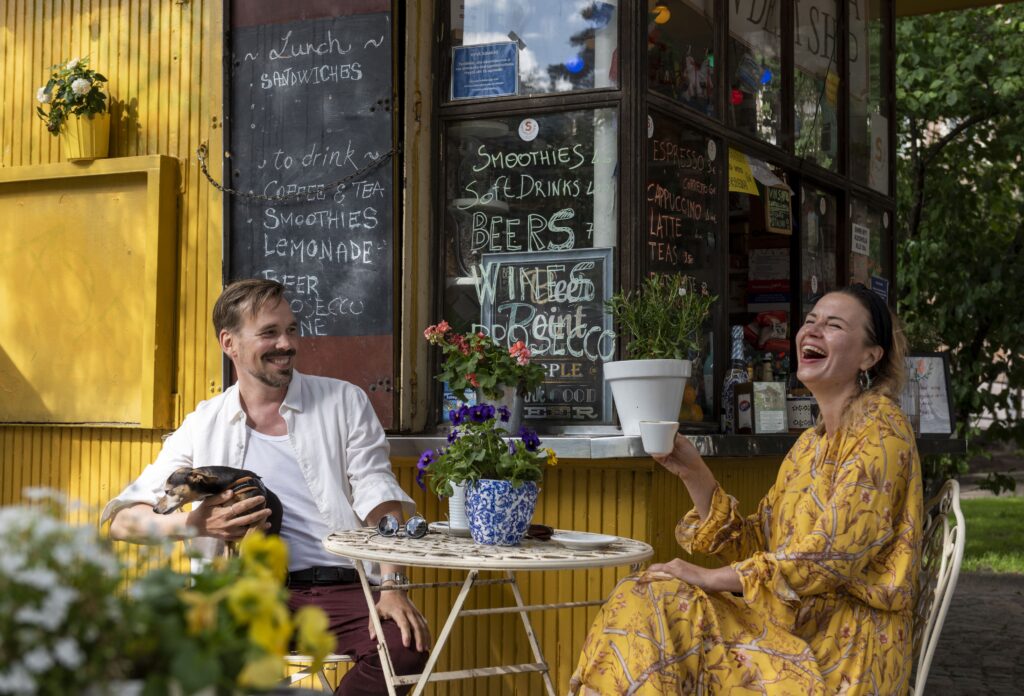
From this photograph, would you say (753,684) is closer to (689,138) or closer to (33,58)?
(689,138)

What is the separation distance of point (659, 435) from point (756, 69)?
2.75 m

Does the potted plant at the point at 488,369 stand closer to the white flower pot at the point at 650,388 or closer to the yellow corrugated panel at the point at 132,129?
the white flower pot at the point at 650,388

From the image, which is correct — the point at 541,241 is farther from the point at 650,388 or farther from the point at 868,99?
the point at 868,99

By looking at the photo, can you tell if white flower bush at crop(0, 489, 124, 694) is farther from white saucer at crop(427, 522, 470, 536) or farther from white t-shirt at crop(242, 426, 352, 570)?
white t-shirt at crop(242, 426, 352, 570)

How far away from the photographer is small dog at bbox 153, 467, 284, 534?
3477 mm

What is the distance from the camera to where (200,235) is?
528cm

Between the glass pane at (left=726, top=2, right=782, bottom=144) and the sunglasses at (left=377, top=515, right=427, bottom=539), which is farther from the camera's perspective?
the glass pane at (left=726, top=2, right=782, bottom=144)

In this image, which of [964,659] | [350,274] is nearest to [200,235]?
[350,274]

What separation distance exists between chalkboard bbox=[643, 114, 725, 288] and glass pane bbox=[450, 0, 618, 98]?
0.34m

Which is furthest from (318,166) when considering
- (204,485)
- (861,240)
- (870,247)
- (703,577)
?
(870,247)

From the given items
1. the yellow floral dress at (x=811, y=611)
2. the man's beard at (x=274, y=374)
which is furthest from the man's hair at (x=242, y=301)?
the yellow floral dress at (x=811, y=611)

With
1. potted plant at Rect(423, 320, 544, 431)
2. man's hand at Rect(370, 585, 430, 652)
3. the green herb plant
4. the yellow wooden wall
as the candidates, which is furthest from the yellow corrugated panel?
man's hand at Rect(370, 585, 430, 652)

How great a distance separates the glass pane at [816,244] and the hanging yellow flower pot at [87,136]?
3.28 metres

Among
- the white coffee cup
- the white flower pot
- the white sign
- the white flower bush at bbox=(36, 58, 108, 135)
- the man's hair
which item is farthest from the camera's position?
the white sign
